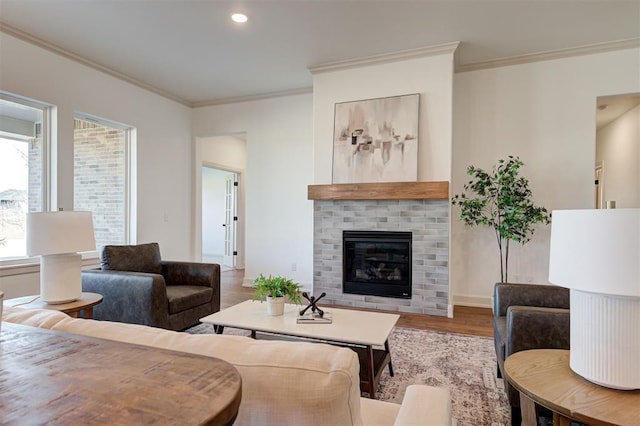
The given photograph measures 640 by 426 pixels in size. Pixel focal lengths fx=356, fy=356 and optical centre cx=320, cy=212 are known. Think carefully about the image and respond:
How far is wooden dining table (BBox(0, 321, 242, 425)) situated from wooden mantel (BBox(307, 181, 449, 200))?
11.5 feet

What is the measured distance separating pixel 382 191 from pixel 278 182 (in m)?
1.84

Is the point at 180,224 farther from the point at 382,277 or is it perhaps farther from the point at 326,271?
the point at 382,277

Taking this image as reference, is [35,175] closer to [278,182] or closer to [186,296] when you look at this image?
[186,296]

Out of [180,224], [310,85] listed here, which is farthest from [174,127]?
[310,85]

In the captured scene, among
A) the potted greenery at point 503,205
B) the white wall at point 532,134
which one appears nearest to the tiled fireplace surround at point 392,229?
the potted greenery at point 503,205

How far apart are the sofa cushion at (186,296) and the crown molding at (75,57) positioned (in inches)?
114

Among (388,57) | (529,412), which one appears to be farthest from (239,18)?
(529,412)

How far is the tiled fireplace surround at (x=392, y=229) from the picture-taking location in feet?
12.9

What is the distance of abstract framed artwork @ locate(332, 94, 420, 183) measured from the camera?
4.02 meters

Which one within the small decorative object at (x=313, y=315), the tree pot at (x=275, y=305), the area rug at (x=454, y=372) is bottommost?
the area rug at (x=454, y=372)

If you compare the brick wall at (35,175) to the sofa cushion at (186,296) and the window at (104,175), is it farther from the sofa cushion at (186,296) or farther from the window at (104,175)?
the sofa cushion at (186,296)

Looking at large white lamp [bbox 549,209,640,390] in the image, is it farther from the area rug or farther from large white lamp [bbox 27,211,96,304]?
large white lamp [bbox 27,211,96,304]

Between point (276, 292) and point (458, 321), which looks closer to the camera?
point (276, 292)

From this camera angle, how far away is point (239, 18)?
10.9ft
